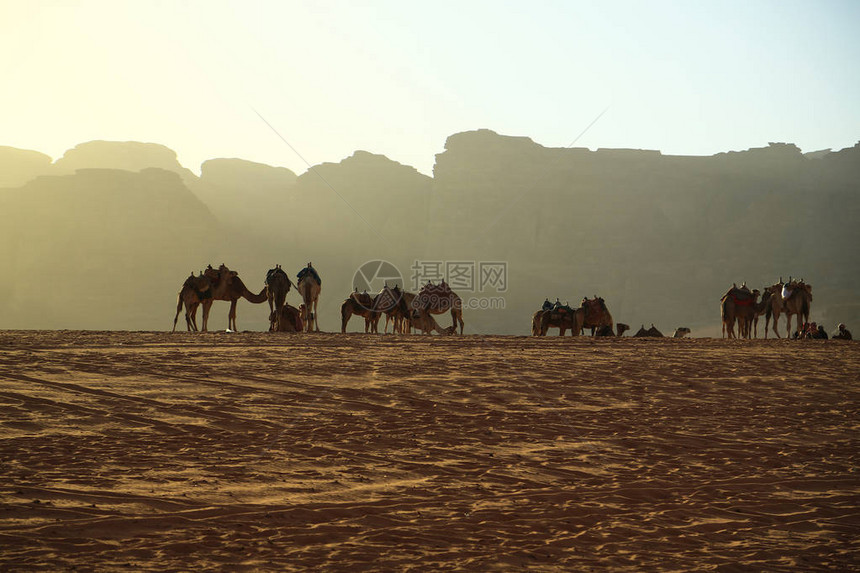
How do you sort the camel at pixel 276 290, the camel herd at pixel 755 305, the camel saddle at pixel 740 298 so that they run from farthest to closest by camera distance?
the camel saddle at pixel 740 298
the camel at pixel 276 290
the camel herd at pixel 755 305

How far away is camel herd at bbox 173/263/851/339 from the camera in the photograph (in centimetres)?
2944

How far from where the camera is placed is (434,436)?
9586 millimetres

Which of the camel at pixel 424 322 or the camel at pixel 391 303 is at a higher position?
the camel at pixel 391 303

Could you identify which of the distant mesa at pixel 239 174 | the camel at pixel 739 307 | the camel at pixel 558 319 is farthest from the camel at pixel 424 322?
the distant mesa at pixel 239 174

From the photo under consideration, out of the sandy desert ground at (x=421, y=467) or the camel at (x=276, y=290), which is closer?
the sandy desert ground at (x=421, y=467)

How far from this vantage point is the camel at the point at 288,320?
30.7 m

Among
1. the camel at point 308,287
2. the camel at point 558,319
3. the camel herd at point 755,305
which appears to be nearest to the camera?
the camel herd at point 755,305

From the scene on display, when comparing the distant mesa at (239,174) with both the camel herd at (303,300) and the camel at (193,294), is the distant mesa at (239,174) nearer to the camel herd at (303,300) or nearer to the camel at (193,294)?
the camel herd at (303,300)

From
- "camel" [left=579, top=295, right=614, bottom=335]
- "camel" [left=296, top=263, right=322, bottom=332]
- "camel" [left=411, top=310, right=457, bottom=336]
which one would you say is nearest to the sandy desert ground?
"camel" [left=579, top=295, right=614, bottom=335]

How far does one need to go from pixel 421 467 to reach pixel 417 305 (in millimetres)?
24052

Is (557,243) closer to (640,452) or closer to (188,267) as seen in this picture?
(188,267)

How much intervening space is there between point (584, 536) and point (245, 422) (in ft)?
16.8

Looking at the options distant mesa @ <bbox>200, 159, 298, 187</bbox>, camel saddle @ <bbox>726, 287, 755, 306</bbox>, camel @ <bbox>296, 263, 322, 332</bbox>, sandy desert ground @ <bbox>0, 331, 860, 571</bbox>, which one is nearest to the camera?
sandy desert ground @ <bbox>0, 331, 860, 571</bbox>

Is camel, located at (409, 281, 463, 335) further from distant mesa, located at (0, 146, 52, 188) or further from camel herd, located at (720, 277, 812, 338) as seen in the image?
distant mesa, located at (0, 146, 52, 188)
